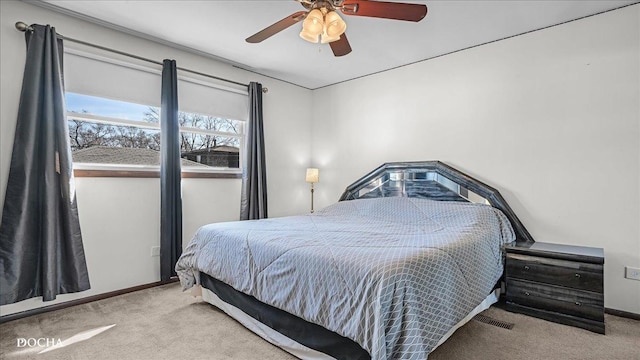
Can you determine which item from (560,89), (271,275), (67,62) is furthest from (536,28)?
(67,62)

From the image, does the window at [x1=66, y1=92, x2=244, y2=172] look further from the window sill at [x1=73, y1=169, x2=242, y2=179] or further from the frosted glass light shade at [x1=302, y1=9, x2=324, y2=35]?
the frosted glass light shade at [x1=302, y1=9, x2=324, y2=35]

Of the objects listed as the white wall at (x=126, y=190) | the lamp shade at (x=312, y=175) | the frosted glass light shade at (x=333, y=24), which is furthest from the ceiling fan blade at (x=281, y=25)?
the lamp shade at (x=312, y=175)

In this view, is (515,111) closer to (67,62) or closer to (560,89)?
(560,89)

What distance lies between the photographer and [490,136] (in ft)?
10.6

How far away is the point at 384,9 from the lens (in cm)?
188

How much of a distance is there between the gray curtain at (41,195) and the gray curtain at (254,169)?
1731 mm

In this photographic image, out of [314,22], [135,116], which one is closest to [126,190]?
[135,116]

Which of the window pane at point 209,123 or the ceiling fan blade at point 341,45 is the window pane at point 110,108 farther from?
the ceiling fan blade at point 341,45

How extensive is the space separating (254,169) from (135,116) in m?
1.41

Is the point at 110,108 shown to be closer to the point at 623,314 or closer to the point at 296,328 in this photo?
the point at 296,328

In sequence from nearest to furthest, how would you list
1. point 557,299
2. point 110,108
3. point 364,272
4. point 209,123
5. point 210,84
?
point 364,272, point 557,299, point 110,108, point 210,84, point 209,123

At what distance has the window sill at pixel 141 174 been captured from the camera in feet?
9.34

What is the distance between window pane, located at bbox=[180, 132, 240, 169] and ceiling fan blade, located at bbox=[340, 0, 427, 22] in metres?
2.48

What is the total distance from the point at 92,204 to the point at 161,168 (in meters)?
0.67
